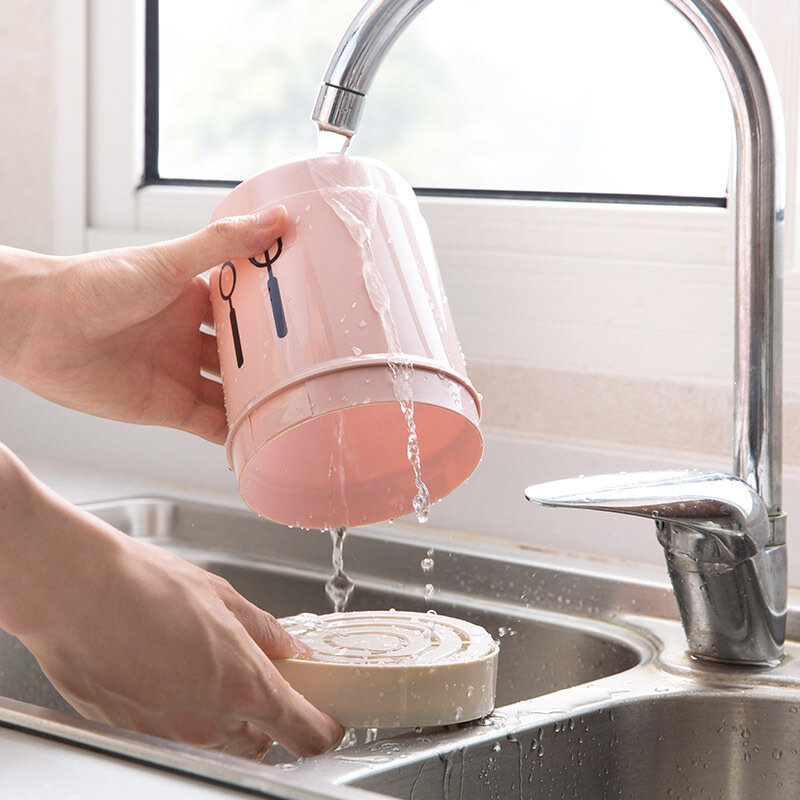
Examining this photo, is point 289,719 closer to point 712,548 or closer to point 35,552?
point 35,552

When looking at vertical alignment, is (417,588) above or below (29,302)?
below

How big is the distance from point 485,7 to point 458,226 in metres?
0.21

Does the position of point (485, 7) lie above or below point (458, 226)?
above

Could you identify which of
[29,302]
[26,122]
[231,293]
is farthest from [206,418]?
[26,122]

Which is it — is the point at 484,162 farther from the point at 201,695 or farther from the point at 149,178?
the point at 201,695

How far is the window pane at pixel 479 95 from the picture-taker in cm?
102

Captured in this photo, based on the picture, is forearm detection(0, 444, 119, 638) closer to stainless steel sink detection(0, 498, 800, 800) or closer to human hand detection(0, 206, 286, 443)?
stainless steel sink detection(0, 498, 800, 800)

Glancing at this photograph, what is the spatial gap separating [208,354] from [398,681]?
338 mm

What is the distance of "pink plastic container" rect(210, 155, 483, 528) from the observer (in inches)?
22.8

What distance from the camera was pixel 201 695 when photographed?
0.63 m

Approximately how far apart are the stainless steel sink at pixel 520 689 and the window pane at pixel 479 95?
1.14ft

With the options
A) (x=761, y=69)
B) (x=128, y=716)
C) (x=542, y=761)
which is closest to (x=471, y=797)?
(x=542, y=761)

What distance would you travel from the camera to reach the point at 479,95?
43.9 inches

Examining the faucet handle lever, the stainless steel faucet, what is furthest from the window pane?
the faucet handle lever
